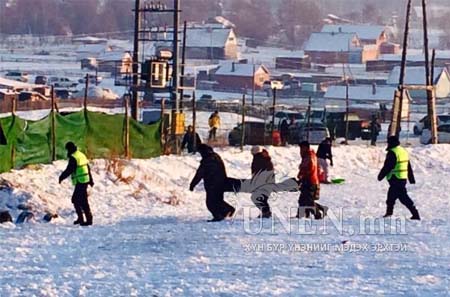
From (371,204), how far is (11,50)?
135 metres

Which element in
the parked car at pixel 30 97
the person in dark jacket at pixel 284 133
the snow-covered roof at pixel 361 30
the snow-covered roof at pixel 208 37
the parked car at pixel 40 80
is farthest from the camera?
the snow-covered roof at pixel 361 30

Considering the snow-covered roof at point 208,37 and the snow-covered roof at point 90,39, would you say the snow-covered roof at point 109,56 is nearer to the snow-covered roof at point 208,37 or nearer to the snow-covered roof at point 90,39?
the snow-covered roof at point 208,37

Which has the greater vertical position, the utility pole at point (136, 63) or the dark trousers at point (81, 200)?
the utility pole at point (136, 63)

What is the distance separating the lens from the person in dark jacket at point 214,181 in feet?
58.3

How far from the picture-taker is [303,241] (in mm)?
15227

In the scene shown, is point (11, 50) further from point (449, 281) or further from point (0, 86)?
point (449, 281)

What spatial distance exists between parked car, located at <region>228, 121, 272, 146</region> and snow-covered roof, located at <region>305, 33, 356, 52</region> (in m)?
94.3

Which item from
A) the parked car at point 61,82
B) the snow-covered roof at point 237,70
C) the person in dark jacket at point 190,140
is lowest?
the parked car at point 61,82

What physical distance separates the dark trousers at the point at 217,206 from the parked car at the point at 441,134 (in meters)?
30.5

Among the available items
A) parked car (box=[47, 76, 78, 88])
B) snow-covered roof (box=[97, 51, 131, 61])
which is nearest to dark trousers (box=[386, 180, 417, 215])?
parked car (box=[47, 76, 78, 88])

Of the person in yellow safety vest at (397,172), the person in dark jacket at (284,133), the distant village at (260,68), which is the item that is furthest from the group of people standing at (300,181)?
the distant village at (260,68)

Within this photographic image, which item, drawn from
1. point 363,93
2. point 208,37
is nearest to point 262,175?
point 363,93

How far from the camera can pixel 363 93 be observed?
294ft

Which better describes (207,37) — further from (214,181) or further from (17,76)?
(214,181)
